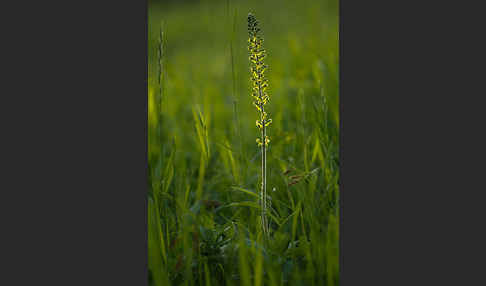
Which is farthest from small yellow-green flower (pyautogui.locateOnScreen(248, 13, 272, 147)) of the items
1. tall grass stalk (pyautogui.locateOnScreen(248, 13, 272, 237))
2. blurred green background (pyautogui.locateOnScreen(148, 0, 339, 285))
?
blurred green background (pyautogui.locateOnScreen(148, 0, 339, 285))

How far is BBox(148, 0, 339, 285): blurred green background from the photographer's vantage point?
2719 mm

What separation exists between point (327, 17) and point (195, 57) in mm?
1760

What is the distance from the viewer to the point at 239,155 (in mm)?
3568

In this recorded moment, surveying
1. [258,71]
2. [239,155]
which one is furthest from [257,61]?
[239,155]

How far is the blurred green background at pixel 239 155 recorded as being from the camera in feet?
8.92

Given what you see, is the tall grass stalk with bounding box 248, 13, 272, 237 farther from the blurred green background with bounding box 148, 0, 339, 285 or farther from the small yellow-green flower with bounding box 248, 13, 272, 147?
the blurred green background with bounding box 148, 0, 339, 285

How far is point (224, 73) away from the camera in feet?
17.4

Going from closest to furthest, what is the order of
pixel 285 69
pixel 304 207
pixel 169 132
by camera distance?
pixel 304 207 → pixel 169 132 → pixel 285 69

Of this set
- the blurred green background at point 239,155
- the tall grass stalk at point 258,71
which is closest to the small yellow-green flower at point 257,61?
the tall grass stalk at point 258,71

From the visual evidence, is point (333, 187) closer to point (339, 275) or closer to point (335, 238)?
point (335, 238)

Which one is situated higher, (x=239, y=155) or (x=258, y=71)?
(x=258, y=71)

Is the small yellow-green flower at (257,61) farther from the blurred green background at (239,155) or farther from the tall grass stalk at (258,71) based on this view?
the blurred green background at (239,155)

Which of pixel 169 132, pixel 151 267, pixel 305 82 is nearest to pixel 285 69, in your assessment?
pixel 305 82

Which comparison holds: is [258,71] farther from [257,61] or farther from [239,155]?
[239,155]
